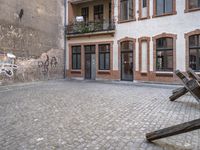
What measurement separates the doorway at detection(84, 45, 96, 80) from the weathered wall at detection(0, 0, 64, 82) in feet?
7.79

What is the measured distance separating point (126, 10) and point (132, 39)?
259cm

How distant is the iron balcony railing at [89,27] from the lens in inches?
707

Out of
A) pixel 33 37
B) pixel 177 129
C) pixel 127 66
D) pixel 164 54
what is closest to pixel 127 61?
pixel 127 66

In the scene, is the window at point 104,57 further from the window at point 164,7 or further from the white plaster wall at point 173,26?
the window at point 164,7

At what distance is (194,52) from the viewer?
1397 centimetres

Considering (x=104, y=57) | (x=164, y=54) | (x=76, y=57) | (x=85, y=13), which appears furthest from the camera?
(x=85, y=13)

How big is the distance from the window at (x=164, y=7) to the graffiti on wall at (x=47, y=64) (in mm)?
9535

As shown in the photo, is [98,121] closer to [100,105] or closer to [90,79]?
[100,105]

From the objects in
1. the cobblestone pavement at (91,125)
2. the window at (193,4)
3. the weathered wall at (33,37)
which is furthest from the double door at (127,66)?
the cobblestone pavement at (91,125)

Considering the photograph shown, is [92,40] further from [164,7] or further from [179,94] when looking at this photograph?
[179,94]

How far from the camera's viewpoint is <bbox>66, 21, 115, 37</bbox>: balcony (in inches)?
697

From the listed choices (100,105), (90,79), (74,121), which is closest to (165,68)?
(90,79)

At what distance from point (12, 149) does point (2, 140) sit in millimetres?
594

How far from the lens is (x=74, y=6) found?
20828 millimetres
